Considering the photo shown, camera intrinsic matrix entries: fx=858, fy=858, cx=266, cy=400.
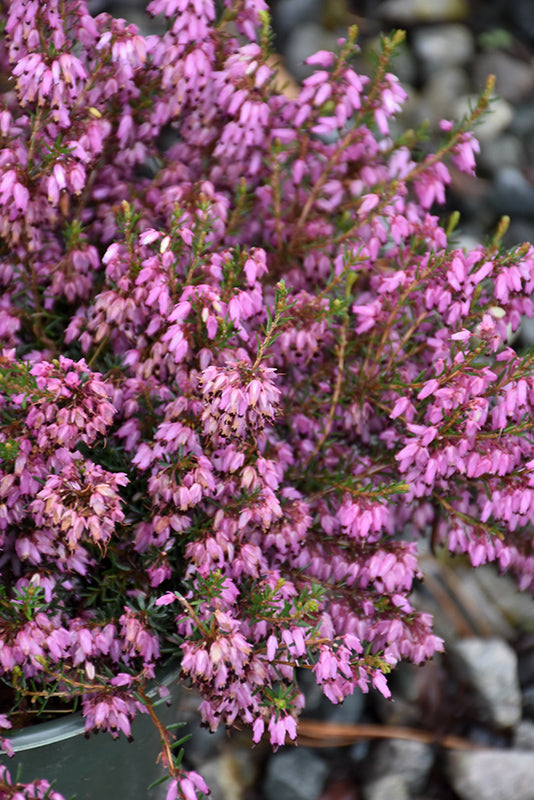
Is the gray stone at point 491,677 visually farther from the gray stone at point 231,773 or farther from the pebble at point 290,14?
the pebble at point 290,14

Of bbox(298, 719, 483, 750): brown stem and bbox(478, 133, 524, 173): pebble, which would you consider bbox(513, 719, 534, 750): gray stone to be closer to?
bbox(298, 719, 483, 750): brown stem

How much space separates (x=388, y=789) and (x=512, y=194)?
3219 mm

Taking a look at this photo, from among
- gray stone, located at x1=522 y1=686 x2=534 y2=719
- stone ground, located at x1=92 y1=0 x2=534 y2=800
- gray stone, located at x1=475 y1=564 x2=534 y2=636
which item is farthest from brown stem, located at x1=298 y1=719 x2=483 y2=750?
gray stone, located at x1=475 y1=564 x2=534 y2=636

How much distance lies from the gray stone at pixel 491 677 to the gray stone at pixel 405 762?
305 mm

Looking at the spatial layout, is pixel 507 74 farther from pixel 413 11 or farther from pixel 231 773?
pixel 231 773

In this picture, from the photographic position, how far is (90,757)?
230 centimetres

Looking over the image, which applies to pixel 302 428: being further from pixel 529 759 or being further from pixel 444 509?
pixel 529 759

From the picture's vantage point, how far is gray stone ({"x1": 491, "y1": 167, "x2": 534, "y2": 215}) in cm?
480

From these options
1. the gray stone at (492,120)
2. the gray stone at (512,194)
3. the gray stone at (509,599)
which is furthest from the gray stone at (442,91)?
the gray stone at (509,599)

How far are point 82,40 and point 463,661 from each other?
261cm

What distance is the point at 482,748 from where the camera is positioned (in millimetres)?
3277

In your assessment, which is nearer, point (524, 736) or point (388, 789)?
point (388, 789)

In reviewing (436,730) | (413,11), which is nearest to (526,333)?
(436,730)

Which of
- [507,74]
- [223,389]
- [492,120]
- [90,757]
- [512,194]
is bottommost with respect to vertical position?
[90,757]
